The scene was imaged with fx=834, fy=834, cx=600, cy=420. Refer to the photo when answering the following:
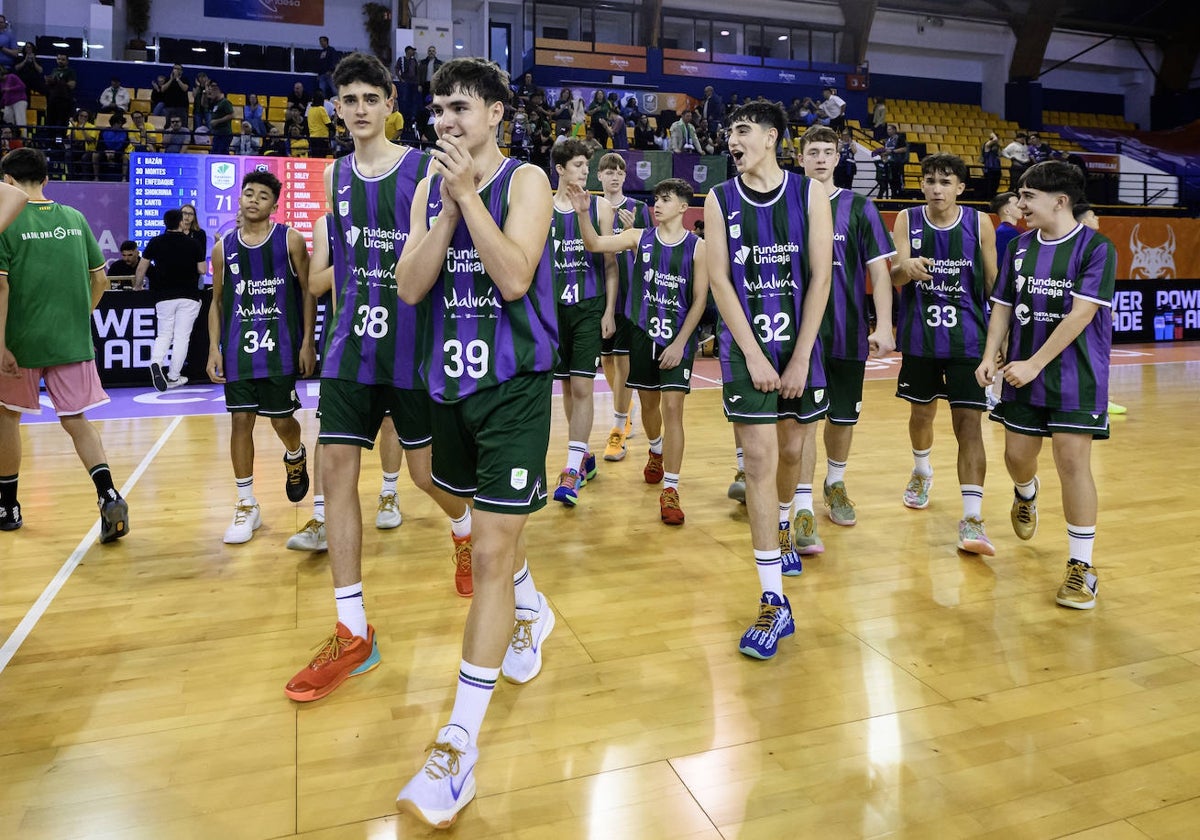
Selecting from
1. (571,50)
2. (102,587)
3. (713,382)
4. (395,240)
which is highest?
(571,50)

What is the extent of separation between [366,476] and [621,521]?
2034mm

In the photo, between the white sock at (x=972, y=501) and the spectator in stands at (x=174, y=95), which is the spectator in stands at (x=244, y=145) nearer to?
the spectator in stands at (x=174, y=95)

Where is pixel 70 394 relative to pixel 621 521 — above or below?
above

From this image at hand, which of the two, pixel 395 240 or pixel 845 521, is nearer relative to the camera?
pixel 395 240

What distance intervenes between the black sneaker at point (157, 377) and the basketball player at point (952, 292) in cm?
791

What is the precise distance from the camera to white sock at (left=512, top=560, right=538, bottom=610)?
292 cm

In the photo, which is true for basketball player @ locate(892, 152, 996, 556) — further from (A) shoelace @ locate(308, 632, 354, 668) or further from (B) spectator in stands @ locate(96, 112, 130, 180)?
(B) spectator in stands @ locate(96, 112, 130, 180)

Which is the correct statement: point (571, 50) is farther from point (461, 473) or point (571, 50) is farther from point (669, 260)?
point (461, 473)

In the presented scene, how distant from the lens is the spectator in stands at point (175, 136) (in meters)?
12.9

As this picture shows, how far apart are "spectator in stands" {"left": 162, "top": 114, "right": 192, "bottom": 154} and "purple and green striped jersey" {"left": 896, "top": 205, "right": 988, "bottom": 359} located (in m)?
12.0

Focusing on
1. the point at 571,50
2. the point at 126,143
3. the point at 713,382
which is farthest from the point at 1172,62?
the point at 126,143

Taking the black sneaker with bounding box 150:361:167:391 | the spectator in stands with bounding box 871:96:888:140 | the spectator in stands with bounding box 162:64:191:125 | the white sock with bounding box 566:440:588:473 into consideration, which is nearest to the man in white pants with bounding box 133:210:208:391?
the black sneaker with bounding box 150:361:167:391

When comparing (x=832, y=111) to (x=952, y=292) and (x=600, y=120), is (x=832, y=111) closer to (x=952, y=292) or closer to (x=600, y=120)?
(x=600, y=120)

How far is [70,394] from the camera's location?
4391 mm
